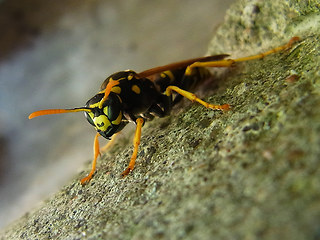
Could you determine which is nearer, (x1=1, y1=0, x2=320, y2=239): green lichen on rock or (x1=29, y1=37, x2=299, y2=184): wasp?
(x1=1, y1=0, x2=320, y2=239): green lichen on rock

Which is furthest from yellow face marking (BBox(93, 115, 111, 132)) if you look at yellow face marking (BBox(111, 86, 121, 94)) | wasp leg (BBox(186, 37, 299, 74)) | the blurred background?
the blurred background

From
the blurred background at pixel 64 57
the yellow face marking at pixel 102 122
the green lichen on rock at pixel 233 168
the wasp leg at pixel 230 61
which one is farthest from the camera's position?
the blurred background at pixel 64 57

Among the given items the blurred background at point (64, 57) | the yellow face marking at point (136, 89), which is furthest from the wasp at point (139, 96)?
the blurred background at point (64, 57)

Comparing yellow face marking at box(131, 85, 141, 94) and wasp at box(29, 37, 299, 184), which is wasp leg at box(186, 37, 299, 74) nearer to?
Result: wasp at box(29, 37, 299, 184)

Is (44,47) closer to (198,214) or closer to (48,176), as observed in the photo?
(48,176)

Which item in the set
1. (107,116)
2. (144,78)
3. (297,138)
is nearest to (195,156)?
(297,138)

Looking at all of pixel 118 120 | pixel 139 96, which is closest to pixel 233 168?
pixel 118 120

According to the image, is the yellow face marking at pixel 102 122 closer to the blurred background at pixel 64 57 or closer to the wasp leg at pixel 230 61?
the wasp leg at pixel 230 61
